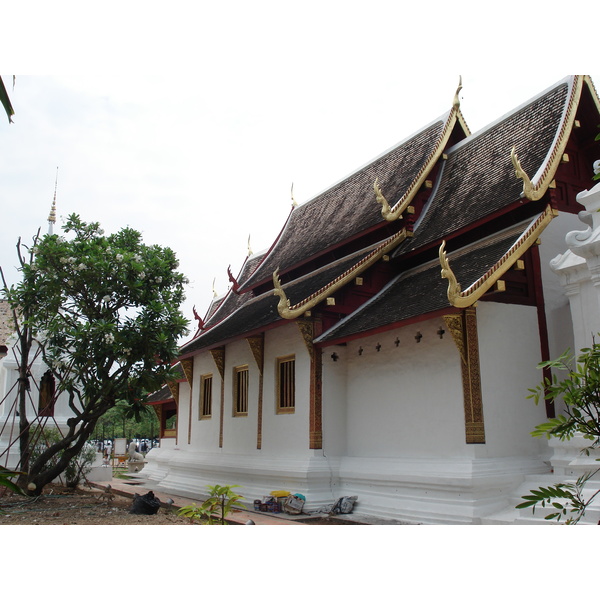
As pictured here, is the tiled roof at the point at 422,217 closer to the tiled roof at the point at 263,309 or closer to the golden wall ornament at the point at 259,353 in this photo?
the tiled roof at the point at 263,309

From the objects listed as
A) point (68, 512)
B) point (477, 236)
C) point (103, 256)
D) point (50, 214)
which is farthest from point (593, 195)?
point (50, 214)

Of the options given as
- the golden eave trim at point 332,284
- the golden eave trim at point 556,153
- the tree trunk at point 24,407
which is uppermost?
the golden eave trim at point 556,153

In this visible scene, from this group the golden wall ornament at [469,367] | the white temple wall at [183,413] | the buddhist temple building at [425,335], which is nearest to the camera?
the golden wall ornament at [469,367]

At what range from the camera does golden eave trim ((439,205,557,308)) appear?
6.45m

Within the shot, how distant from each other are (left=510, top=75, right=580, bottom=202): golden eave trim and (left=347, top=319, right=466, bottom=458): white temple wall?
1871 millimetres

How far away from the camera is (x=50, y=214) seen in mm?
10273

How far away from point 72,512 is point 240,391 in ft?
13.0

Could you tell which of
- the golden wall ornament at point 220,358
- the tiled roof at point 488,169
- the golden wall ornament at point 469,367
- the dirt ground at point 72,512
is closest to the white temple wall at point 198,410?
the golden wall ornament at point 220,358

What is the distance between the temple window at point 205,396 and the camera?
41.1 ft

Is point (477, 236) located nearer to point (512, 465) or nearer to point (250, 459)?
point (512, 465)

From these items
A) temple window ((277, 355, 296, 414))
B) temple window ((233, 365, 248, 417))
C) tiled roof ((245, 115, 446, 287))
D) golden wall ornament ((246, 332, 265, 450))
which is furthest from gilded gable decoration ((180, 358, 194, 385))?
temple window ((277, 355, 296, 414))

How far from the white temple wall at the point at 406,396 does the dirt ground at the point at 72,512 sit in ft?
9.21

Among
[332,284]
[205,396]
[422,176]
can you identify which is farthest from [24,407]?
[422,176]

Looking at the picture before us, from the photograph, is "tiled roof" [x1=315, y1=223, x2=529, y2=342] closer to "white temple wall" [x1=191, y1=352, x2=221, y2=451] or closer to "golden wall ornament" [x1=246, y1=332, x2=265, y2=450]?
"golden wall ornament" [x1=246, y1=332, x2=265, y2=450]
